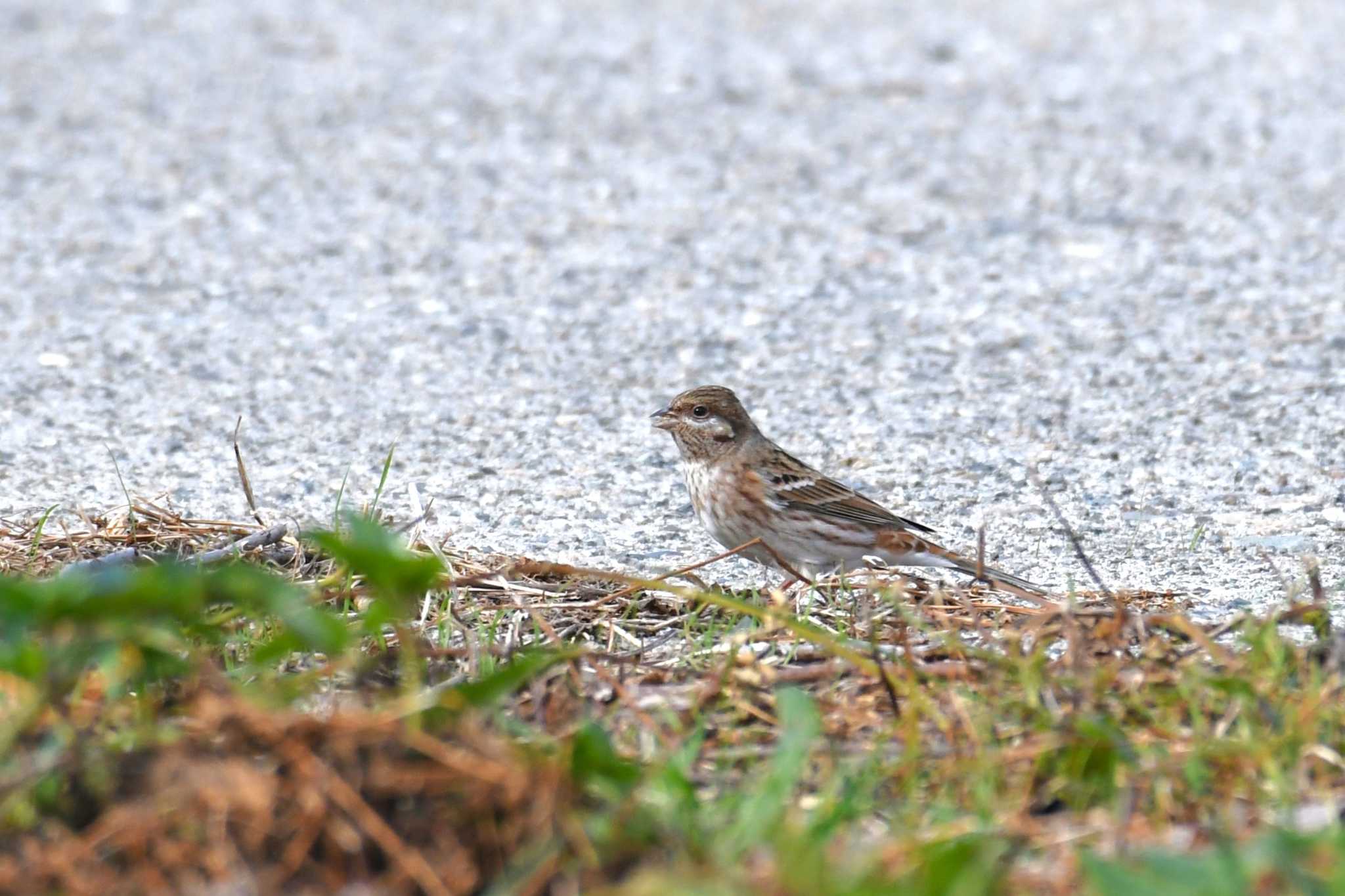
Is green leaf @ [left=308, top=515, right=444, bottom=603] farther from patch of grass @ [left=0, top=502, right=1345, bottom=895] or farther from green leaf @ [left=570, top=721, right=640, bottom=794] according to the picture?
green leaf @ [left=570, top=721, right=640, bottom=794]

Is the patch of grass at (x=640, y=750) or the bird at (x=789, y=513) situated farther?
the bird at (x=789, y=513)

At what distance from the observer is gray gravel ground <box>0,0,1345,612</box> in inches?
254

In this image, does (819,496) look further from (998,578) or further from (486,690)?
(486,690)

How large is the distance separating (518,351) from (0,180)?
12.7 feet

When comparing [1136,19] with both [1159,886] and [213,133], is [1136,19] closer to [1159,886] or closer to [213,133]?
[213,133]

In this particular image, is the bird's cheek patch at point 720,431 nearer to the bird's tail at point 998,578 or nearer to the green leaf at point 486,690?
the bird's tail at point 998,578

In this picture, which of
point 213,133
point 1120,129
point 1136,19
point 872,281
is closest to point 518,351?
point 872,281

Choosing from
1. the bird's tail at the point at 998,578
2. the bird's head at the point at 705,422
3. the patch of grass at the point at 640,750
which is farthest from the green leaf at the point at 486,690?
the bird's head at the point at 705,422

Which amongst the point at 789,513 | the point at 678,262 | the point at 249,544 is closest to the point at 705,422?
the point at 789,513

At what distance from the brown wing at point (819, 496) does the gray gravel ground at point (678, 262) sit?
29 cm

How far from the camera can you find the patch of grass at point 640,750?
9.12 feet

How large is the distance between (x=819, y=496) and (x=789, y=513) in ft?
0.38

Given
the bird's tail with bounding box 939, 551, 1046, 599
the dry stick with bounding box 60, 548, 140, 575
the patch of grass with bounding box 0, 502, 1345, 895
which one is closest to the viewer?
the patch of grass with bounding box 0, 502, 1345, 895

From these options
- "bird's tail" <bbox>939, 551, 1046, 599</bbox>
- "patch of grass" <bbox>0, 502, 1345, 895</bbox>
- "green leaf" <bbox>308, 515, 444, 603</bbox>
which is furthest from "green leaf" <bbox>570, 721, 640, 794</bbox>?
"bird's tail" <bbox>939, 551, 1046, 599</bbox>
